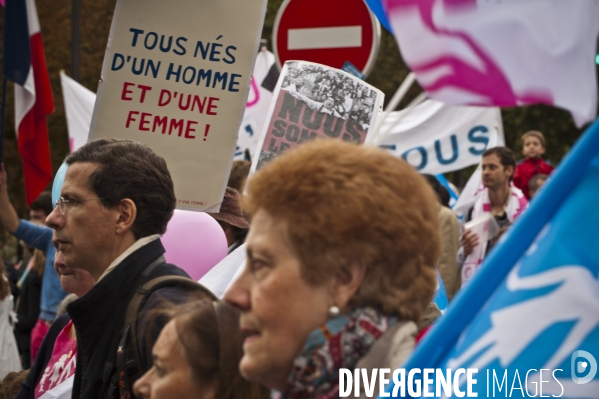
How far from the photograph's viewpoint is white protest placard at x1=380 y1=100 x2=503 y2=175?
1002cm

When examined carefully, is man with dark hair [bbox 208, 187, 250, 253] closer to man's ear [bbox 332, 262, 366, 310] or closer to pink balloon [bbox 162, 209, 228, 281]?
pink balloon [bbox 162, 209, 228, 281]

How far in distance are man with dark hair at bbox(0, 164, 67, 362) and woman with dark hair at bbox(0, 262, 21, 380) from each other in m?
0.24

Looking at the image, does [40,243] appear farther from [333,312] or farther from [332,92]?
[333,312]

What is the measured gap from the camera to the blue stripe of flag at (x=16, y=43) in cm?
599

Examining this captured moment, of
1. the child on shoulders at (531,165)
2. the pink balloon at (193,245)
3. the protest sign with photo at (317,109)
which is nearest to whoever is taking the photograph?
the protest sign with photo at (317,109)

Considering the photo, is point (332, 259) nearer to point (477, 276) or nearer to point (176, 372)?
point (477, 276)

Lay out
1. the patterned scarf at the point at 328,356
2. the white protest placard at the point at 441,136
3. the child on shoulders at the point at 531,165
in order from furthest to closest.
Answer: the child on shoulders at the point at 531,165 → the white protest placard at the point at 441,136 → the patterned scarf at the point at 328,356

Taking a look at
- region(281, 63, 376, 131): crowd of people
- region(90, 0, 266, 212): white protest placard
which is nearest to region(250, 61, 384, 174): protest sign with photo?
region(281, 63, 376, 131): crowd of people

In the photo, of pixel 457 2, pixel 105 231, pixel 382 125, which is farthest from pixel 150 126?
pixel 457 2

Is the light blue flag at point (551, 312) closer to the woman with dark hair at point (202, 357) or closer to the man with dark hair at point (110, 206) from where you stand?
the woman with dark hair at point (202, 357)

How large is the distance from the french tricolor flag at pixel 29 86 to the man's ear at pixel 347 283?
458cm

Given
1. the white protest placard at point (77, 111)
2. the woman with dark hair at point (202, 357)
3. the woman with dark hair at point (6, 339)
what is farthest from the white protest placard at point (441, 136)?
the woman with dark hair at point (202, 357)

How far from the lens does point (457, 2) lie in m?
2.13

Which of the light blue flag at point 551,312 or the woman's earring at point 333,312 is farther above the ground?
the light blue flag at point 551,312
